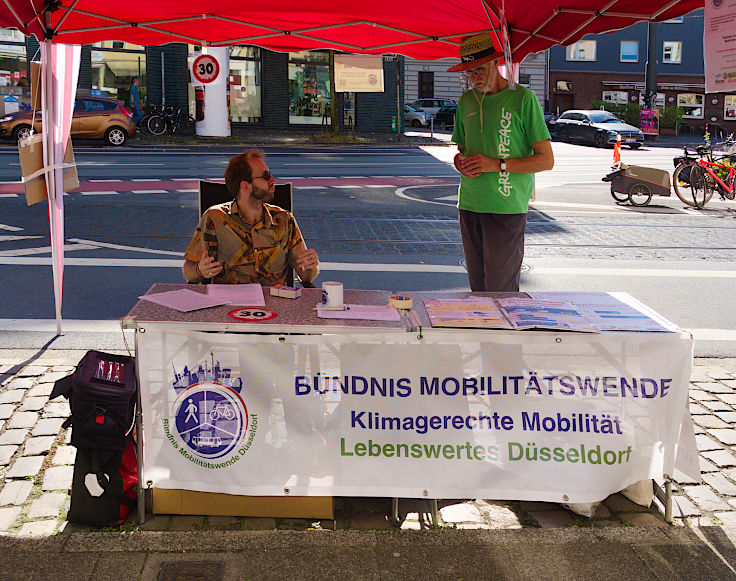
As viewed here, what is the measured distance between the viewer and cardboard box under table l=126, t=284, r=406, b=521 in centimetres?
389

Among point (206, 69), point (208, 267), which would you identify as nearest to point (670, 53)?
point (206, 69)

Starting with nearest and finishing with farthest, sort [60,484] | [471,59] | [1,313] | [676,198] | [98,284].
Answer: [60,484] < [471,59] < [1,313] < [98,284] < [676,198]

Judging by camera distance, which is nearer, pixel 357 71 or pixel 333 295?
pixel 333 295

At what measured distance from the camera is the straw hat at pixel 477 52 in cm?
540

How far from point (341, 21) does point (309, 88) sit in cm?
3264

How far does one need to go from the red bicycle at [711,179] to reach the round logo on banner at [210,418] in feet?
44.9

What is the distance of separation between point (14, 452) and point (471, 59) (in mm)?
3502

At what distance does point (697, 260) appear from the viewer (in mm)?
10875

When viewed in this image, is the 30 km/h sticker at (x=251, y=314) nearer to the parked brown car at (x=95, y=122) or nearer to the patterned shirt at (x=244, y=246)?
the patterned shirt at (x=244, y=246)

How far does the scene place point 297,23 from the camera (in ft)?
23.6

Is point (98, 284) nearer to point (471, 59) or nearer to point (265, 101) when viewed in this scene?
point (471, 59)

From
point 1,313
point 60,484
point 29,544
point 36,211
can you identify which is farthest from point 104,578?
point 36,211

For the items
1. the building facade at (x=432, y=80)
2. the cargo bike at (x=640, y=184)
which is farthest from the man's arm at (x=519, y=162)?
the building facade at (x=432, y=80)

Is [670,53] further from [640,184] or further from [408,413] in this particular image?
[408,413]
